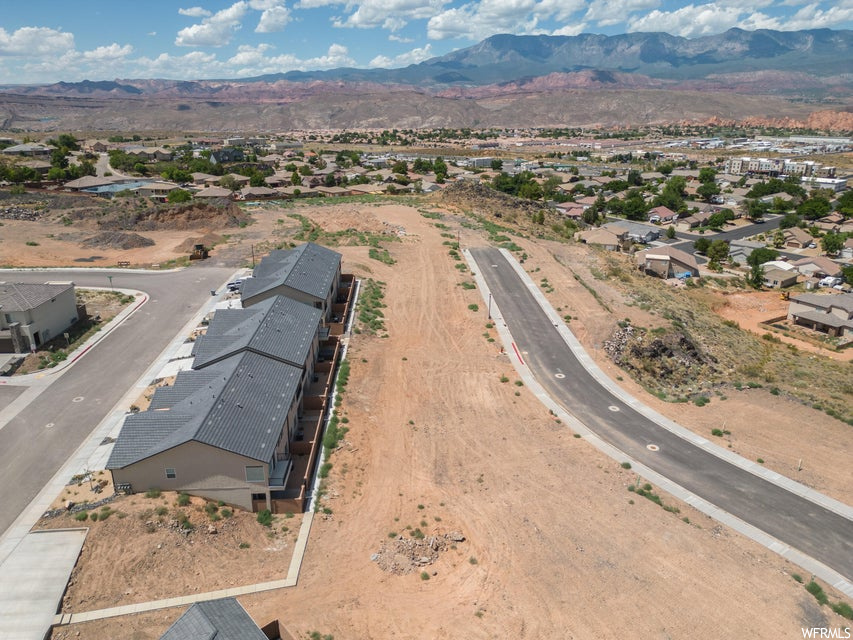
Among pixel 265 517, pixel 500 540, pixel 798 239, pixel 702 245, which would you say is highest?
pixel 265 517

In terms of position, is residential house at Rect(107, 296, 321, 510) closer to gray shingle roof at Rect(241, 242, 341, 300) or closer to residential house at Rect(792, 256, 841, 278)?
gray shingle roof at Rect(241, 242, 341, 300)

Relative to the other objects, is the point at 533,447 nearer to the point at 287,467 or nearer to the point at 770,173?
the point at 287,467

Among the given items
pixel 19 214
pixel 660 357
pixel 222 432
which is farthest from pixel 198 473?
pixel 19 214

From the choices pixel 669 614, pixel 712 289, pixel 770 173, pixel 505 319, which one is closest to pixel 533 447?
pixel 669 614

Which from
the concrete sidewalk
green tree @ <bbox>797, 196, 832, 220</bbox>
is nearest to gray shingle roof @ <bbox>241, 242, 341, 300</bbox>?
the concrete sidewalk

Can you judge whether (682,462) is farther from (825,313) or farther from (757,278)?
(757,278)

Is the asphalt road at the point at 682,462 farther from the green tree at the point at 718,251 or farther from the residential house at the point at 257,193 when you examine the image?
the residential house at the point at 257,193
